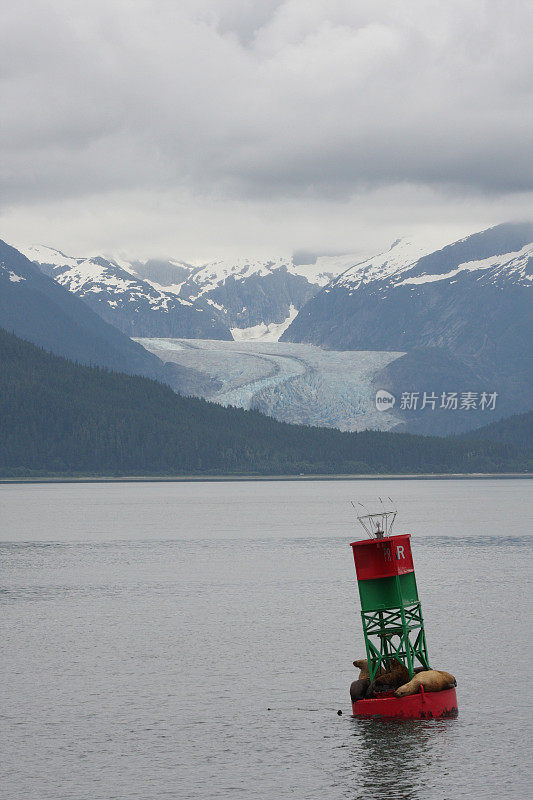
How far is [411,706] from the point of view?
4444 cm

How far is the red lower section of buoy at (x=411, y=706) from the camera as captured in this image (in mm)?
44406

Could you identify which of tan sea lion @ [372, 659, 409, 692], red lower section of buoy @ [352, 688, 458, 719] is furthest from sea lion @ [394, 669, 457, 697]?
tan sea lion @ [372, 659, 409, 692]

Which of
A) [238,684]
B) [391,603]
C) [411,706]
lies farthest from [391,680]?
[238,684]

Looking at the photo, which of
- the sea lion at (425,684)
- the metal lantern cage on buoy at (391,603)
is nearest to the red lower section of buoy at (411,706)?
the metal lantern cage on buoy at (391,603)

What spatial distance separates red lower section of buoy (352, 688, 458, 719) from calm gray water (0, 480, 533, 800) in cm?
54

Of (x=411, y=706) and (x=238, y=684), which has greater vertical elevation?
(x=238, y=684)

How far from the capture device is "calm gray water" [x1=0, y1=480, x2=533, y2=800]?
37844 millimetres

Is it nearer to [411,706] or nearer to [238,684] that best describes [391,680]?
[411,706]

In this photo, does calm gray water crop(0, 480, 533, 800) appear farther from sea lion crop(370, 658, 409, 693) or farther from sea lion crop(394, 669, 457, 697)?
sea lion crop(370, 658, 409, 693)

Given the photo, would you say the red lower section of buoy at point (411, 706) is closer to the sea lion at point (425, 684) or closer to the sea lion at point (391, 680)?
the sea lion at point (425, 684)

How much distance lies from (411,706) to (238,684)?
33.4 feet

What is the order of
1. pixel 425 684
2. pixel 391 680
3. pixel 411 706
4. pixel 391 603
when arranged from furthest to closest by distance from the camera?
pixel 391 680 → pixel 391 603 → pixel 425 684 → pixel 411 706

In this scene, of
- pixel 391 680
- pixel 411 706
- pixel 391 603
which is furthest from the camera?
pixel 391 680

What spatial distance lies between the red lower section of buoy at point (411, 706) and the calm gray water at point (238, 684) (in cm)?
54
